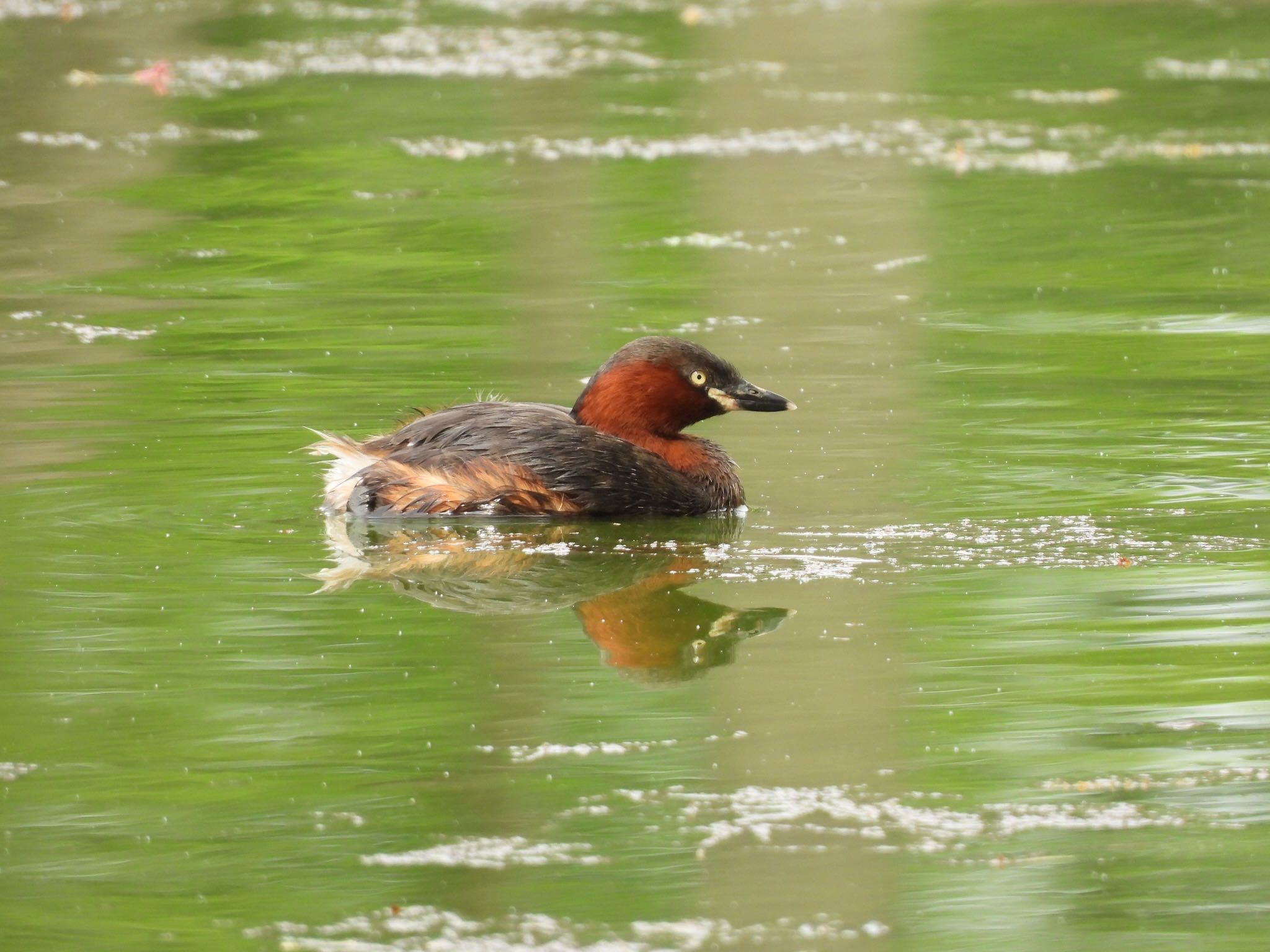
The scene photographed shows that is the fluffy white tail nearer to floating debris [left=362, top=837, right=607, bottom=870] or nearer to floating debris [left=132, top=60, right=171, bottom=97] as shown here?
floating debris [left=362, top=837, right=607, bottom=870]

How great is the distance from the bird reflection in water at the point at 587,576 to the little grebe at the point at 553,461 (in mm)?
78

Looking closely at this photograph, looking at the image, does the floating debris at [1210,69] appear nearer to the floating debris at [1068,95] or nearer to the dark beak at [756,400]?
the floating debris at [1068,95]

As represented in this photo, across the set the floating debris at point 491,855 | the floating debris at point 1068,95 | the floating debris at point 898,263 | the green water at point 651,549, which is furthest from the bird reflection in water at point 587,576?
the floating debris at point 1068,95

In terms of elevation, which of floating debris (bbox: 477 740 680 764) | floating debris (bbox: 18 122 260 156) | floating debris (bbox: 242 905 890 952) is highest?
floating debris (bbox: 18 122 260 156)

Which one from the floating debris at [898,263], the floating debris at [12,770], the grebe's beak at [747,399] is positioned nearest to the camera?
the floating debris at [12,770]

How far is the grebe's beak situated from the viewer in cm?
863

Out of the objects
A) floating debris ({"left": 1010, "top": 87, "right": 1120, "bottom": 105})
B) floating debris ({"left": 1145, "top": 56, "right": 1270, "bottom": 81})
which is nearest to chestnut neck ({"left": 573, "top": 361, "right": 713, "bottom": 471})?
floating debris ({"left": 1010, "top": 87, "right": 1120, "bottom": 105})

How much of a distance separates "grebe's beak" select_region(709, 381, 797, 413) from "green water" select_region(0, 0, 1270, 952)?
1.17ft

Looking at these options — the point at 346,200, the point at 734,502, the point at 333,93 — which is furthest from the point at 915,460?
the point at 333,93

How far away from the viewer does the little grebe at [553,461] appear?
8234 millimetres

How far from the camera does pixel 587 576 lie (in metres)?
7.48

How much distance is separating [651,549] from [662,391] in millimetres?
910

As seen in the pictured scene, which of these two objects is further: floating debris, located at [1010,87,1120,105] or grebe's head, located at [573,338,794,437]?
floating debris, located at [1010,87,1120,105]

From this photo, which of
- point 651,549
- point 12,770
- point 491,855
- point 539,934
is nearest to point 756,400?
point 651,549
